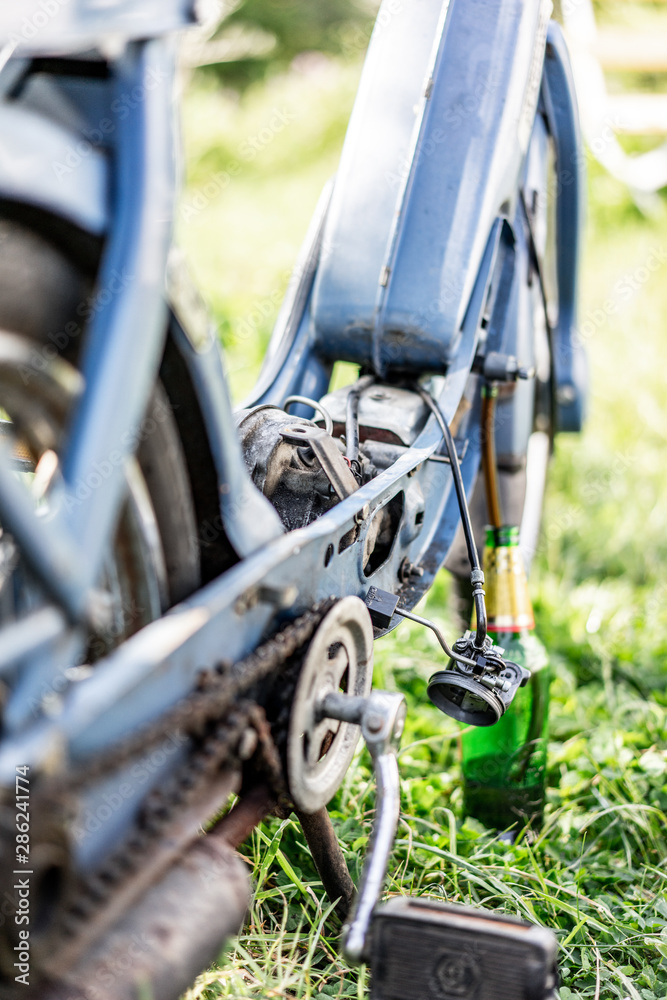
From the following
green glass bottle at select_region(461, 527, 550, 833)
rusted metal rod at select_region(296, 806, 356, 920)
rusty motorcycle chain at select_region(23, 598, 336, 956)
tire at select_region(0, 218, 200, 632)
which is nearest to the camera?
rusty motorcycle chain at select_region(23, 598, 336, 956)

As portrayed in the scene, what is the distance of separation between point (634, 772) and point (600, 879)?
0.34 m

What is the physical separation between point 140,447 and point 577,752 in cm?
156

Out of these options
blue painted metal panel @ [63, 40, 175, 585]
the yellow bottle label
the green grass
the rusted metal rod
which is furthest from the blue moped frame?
the green grass

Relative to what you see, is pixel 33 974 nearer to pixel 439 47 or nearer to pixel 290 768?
pixel 290 768

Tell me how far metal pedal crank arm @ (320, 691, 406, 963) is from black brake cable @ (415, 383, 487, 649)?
32 cm

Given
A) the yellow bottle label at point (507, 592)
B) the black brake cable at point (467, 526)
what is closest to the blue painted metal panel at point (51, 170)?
the black brake cable at point (467, 526)

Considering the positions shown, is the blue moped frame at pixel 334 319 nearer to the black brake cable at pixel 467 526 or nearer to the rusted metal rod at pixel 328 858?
the black brake cable at pixel 467 526

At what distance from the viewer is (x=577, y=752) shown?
2357mm

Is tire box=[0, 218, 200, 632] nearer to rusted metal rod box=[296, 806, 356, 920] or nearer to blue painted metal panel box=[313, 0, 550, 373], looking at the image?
rusted metal rod box=[296, 806, 356, 920]

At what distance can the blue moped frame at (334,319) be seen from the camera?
3.38ft

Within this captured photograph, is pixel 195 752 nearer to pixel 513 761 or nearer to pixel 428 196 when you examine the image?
pixel 513 761

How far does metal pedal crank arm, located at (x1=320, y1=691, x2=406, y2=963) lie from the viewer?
3.98ft

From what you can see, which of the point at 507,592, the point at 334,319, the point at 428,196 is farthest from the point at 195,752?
the point at 428,196

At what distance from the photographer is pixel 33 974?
103 cm
